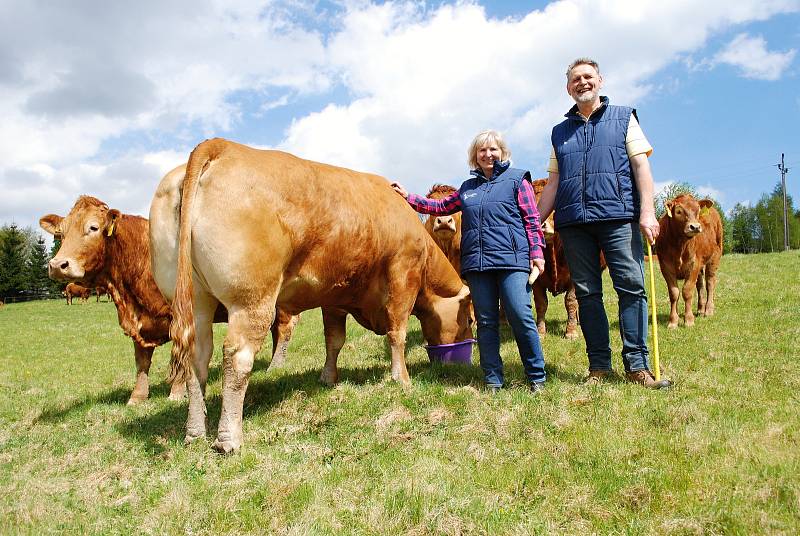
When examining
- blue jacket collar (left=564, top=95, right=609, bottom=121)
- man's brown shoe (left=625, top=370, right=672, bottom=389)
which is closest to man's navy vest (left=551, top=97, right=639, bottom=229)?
blue jacket collar (left=564, top=95, right=609, bottom=121)

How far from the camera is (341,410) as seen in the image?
491 cm

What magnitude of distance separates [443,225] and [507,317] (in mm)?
1945

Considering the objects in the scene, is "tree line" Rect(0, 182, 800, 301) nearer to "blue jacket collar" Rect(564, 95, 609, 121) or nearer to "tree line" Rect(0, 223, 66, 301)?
"tree line" Rect(0, 223, 66, 301)

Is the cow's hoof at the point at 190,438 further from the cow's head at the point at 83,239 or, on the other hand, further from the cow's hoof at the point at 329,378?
the cow's head at the point at 83,239

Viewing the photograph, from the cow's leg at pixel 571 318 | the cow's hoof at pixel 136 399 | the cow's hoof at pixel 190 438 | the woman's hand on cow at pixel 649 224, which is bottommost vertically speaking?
the cow's hoof at pixel 136 399

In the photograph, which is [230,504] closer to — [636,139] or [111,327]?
[636,139]

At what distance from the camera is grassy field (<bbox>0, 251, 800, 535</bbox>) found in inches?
115

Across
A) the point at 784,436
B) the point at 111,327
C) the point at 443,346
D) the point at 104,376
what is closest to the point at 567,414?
the point at 784,436

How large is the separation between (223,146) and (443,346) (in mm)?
3572

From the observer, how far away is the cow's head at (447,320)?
269 inches

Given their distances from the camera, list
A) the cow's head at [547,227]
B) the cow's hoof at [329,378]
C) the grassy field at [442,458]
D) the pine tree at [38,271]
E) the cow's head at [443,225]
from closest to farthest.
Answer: the grassy field at [442,458] → the cow's hoof at [329,378] → the cow's head at [443,225] → the cow's head at [547,227] → the pine tree at [38,271]

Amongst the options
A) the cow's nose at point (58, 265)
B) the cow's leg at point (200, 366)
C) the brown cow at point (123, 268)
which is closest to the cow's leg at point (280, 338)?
the brown cow at point (123, 268)

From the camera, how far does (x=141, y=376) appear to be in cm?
695

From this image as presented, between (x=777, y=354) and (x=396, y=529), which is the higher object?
(x=777, y=354)
